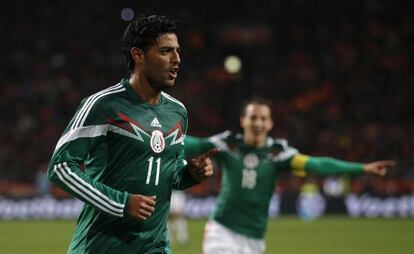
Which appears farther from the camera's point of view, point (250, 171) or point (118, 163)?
point (250, 171)

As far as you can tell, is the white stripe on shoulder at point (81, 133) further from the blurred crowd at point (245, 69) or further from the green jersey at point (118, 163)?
the blurred crowd at point (245, 69)

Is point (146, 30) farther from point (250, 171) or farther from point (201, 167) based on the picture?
point (250, 171)

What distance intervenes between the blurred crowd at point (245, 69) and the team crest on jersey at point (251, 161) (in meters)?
15.8

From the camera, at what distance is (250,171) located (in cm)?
743

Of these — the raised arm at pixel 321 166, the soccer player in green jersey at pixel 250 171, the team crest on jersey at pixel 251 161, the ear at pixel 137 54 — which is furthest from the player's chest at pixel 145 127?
the raised arm at pixel 321 166

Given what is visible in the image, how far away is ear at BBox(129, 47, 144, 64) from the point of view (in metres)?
4.48

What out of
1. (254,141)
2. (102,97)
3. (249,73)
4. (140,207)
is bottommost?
(140,207)

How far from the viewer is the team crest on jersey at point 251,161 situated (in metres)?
7.45

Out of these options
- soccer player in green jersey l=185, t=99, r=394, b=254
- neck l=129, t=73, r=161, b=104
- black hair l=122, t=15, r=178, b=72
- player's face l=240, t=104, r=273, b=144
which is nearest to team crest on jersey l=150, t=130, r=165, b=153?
neck l=129, t=73, r=161, b=104

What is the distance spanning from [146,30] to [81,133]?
0.67m

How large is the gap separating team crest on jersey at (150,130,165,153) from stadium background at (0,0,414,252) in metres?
17.1

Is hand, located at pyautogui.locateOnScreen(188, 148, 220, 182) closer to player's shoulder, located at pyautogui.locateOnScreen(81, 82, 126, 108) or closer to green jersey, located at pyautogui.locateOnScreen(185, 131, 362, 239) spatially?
player's shoulder, located at pyautogui.locateOnScreen(81, 82, 126, 108)

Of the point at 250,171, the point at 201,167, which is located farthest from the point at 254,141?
the point at 201,167

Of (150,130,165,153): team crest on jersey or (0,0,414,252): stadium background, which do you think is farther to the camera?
(0,0,414,252): stadium background
